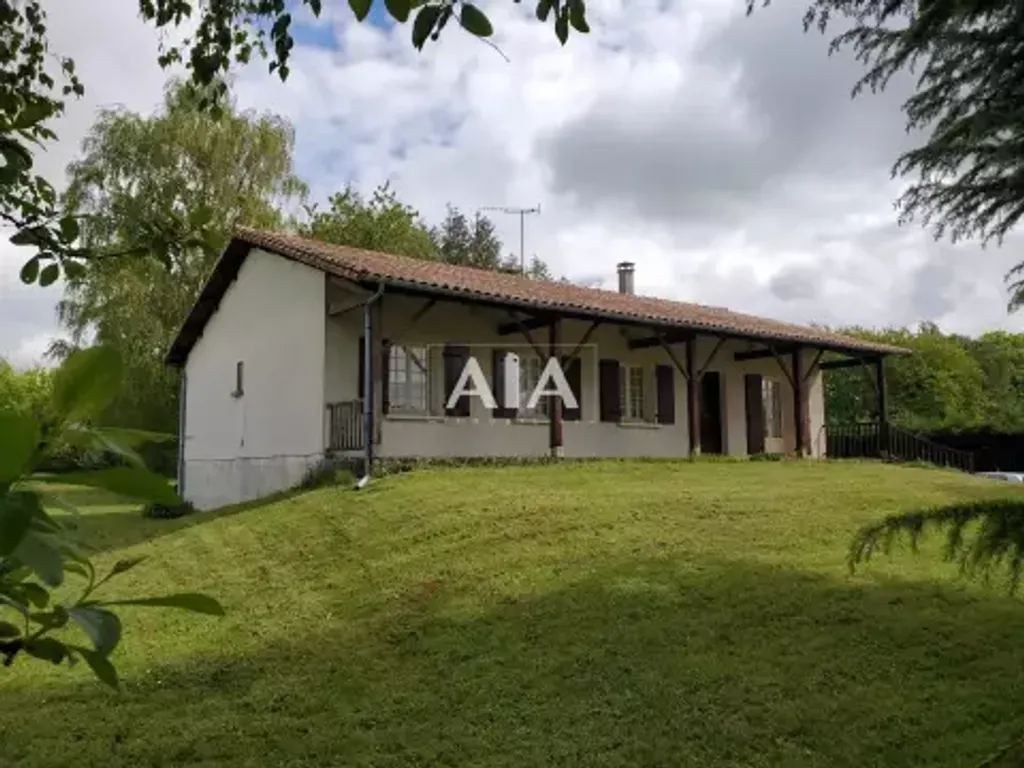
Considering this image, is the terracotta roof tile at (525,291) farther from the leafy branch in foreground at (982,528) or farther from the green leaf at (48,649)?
the green leaf at (48,649)

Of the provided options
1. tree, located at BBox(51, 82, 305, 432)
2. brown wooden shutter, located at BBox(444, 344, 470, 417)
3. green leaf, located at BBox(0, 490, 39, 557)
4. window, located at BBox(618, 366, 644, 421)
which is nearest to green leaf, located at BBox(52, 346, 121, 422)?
green leaf, located at BBox(0, 490, 39, 557)

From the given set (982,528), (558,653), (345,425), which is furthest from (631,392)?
(982,528)

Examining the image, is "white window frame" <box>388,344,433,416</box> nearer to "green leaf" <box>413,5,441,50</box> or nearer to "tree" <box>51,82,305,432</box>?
"tree" <box>51,82,305,432</box>

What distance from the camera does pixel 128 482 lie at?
2.92 feet

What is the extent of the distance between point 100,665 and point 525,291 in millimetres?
17534

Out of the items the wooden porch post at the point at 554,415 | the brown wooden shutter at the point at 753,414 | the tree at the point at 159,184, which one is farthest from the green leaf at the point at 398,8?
the tree at the point at 159,184

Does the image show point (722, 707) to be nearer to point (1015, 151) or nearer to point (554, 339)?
point (1015, 151)

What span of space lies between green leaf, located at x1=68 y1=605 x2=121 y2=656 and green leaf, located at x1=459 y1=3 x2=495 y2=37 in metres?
0.95

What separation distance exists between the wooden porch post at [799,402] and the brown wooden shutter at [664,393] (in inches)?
129

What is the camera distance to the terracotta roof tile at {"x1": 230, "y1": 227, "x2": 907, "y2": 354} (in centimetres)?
1606

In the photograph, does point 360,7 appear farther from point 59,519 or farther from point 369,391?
point 369,391

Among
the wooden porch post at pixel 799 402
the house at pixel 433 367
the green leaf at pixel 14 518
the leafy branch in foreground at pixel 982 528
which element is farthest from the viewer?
the wooden porch post at pixel 799 402

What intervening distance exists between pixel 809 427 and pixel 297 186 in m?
16.6

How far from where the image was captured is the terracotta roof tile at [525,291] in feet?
52.7
